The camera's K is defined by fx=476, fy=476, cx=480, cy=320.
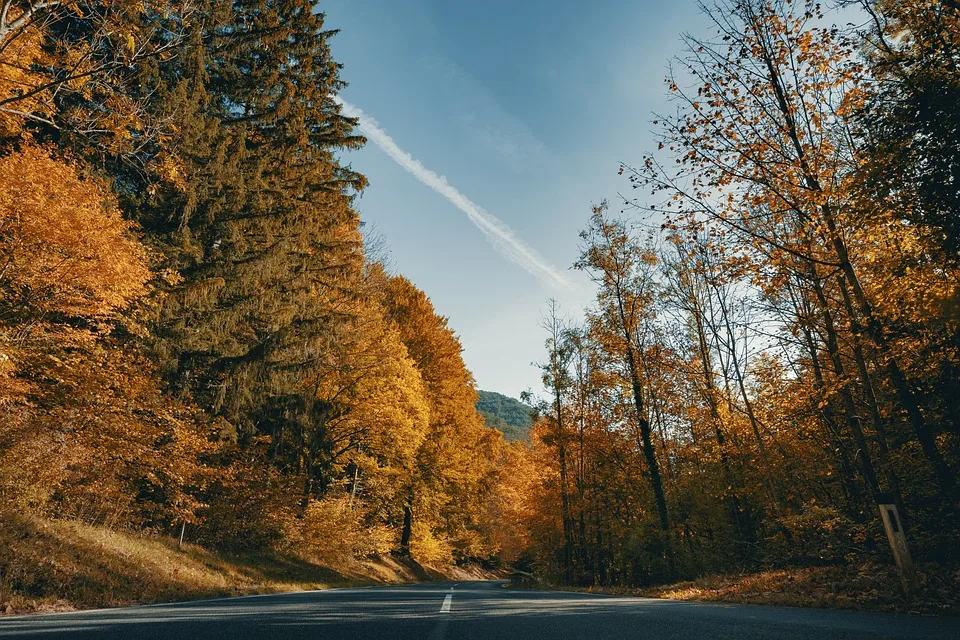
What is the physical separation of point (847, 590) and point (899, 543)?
4.27 ft

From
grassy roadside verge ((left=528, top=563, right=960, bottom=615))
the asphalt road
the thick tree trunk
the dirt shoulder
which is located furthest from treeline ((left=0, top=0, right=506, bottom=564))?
grassy roadside verge ((left=528, top=563, right=960, bottom=615))

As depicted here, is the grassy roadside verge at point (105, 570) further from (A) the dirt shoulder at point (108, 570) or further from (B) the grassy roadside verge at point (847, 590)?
(B) the grassy roadside verge at point (847, 590)

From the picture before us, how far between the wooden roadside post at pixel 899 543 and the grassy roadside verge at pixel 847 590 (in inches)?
6.2

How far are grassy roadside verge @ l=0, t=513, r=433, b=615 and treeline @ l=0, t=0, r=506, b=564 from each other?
0.91 meters

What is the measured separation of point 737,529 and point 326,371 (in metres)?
16.1

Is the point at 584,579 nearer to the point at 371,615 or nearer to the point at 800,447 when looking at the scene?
the point at 800,447

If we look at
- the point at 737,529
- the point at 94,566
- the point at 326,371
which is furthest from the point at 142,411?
the point at 737,529

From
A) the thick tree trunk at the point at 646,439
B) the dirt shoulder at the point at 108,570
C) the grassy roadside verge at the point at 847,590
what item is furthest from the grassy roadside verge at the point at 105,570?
the thick tree trunk at the point at 646,439

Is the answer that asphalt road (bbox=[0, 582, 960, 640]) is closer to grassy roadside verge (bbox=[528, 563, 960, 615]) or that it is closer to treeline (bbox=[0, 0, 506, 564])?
grassy roadside verge (bbox=[528, 563, 960, 615])

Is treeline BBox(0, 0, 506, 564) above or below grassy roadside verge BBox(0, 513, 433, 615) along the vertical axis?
above

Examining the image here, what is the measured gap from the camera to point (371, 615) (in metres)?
5.21

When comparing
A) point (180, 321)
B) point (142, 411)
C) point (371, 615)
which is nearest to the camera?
point (371, 615)

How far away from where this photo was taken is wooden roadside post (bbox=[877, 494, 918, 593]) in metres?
6.55

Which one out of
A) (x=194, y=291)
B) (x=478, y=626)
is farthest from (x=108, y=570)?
(x=478, y=626)
